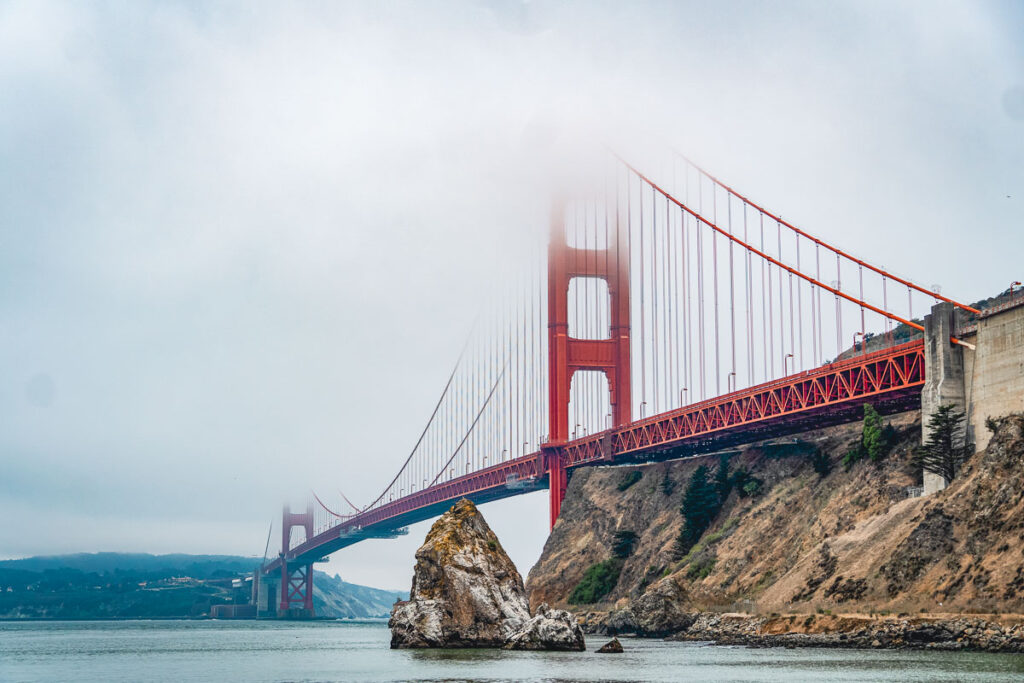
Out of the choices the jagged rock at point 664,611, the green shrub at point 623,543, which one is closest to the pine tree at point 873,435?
the jagged rock at point 664,611

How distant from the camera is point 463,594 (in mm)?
61094

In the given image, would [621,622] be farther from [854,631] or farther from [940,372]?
[940,372]

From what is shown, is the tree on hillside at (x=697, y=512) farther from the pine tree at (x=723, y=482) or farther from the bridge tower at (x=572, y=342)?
the bridge tower at (x=572, y=342)

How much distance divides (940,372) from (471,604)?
26734mm

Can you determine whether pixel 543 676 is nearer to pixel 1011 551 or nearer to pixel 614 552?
pixel 1011 551

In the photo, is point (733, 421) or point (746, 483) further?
point (746, 483)

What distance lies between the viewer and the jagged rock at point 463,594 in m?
61.1

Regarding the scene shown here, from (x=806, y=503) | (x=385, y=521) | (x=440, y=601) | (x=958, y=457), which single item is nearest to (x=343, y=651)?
(x=440, y=601)

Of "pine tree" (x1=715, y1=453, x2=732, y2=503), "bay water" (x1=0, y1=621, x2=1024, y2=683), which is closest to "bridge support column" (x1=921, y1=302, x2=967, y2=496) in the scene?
"bay water" (x1=0, y1=621, x2=1024, y2=683)

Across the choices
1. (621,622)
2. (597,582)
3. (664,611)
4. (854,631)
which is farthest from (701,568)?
(854,631)

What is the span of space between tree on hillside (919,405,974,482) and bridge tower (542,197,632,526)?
46.8 meters

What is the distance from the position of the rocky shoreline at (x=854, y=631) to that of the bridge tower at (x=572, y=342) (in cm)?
3444

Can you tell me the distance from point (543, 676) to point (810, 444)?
4498 cm

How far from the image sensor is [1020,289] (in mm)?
63938
